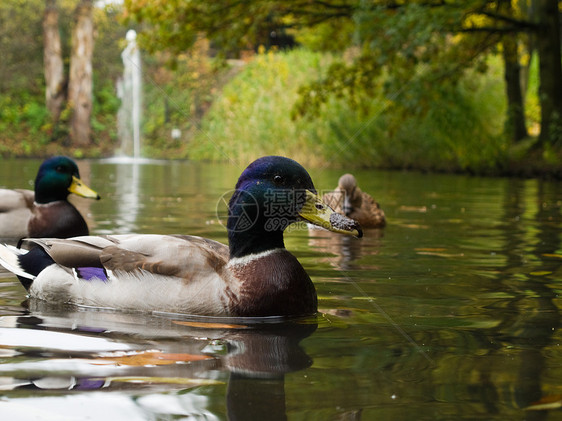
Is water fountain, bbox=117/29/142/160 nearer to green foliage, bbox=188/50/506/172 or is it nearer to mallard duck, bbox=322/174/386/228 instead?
green foliage, bbox=188/50/506/172

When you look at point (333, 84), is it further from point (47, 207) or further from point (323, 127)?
point (47, 207)

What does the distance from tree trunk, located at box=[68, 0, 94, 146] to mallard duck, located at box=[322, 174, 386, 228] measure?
2904cm

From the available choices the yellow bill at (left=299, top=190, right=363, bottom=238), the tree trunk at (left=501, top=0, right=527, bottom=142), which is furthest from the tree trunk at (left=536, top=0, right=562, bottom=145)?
the yellow bill at (left=299, top=190, right=363, bottom=238)

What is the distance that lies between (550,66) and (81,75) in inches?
973

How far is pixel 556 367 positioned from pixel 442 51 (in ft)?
45.7

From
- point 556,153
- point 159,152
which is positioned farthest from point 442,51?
point 159,152

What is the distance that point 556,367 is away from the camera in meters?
3.14

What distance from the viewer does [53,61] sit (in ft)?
121

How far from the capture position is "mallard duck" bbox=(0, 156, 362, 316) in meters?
3.93

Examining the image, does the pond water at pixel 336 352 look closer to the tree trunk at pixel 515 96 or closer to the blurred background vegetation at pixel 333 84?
the blurred background vegetation at pixel 333 84

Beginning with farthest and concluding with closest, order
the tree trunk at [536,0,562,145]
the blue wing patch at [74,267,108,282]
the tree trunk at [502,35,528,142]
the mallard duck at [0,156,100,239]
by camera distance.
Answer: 1. the tree trunk at [502,35,528,142]
2. the tree trunk at [536,0,562,145]
3. the mallard duck at [0,156,100,239]
4. the blue wing patch at [74,267,108,282]

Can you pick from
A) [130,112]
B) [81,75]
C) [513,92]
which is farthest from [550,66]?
[130,112]

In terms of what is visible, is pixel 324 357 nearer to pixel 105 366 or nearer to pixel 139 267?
pixel 105 366

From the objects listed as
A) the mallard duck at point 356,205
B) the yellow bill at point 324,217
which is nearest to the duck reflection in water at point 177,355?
the yellow bill at point 324,217
